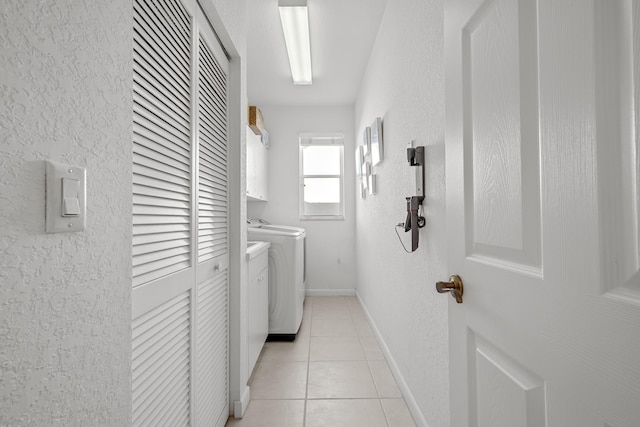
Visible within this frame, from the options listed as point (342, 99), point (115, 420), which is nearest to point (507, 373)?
point (115, 420)

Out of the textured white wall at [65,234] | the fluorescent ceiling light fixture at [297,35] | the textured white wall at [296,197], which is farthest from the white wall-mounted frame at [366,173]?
the textured white wall at [65,234]

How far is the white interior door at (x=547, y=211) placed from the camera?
16.9 inches

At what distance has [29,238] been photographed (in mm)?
477

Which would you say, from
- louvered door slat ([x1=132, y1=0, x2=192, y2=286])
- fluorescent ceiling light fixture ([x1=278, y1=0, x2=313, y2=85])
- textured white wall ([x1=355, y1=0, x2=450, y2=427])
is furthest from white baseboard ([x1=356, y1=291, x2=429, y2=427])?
fluorescent ceiling light fixture ([x1=278, y1=0, x2=313, y2=85])

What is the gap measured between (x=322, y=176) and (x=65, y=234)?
413 cm

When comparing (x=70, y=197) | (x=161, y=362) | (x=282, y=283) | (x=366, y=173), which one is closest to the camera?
(x=70, y=197)

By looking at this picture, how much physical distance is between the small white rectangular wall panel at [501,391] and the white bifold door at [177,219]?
89cm

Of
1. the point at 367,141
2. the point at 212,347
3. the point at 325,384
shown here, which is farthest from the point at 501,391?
the point at 367,141

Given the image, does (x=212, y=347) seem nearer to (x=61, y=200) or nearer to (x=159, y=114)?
(x=159, y=114)

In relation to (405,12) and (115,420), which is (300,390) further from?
(405,12)

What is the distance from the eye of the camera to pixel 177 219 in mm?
1164

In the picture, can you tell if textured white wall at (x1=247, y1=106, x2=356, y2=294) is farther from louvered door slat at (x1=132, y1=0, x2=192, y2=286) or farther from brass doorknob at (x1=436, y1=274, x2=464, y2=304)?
brass doorknob at (x1=436, y1=274, x2=464, y2=304)

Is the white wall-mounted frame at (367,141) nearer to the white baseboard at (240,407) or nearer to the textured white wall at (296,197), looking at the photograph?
the textured white wall at (296,197)

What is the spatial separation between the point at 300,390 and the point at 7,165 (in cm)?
201
